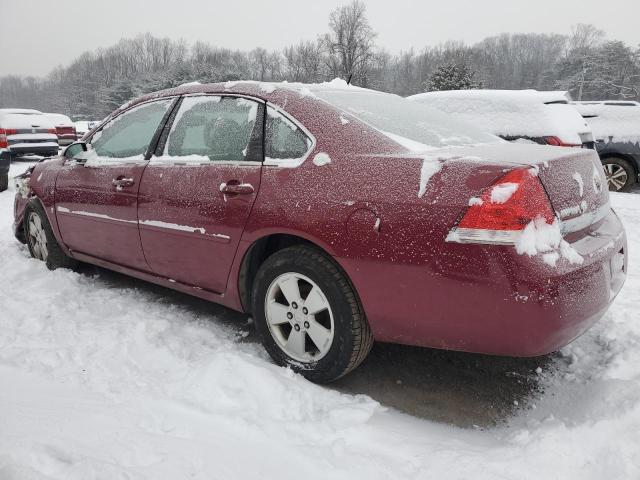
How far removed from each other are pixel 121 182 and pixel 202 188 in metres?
0.81

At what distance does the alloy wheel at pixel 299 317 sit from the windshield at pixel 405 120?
2.79 ft

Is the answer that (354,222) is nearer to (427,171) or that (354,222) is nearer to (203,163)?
(427,171)

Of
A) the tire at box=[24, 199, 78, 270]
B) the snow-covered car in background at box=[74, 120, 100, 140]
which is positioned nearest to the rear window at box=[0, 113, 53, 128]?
the snow-covered car in background at box=[74, 120, 100, 140]

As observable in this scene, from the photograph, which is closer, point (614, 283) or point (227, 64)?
point (614, 283)

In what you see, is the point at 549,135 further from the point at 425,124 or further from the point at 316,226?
the point at 316,226

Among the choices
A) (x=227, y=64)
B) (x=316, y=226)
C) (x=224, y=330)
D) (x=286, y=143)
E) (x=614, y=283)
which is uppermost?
(x=227, y=64)

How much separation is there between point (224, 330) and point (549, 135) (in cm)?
546

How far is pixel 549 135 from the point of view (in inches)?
261

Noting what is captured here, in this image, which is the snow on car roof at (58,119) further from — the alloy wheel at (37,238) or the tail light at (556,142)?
the tail light at (556,142)

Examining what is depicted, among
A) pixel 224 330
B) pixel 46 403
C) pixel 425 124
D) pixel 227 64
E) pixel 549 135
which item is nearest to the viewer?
pixel 46 403

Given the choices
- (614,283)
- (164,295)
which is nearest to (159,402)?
(164,295)

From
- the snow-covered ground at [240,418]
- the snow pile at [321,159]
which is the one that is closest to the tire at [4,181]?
the snow-covered ground at [240,418]

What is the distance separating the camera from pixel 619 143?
27.8ft

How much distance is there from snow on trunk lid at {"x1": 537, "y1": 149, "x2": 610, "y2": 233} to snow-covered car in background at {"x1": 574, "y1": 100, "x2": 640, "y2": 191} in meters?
7.06
